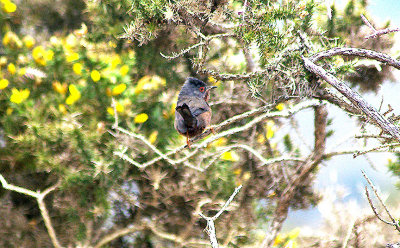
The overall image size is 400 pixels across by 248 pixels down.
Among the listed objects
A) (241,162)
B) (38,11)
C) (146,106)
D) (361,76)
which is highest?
(38,11)

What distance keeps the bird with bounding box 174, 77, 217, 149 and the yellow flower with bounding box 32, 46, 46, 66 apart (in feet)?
4.63

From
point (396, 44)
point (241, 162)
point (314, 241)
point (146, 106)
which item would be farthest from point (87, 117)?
point (396, 44)

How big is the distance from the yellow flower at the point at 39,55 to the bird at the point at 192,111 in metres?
1.41

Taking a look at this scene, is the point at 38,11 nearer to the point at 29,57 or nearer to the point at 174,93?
the point at 29,57

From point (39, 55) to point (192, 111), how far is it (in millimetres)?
1618

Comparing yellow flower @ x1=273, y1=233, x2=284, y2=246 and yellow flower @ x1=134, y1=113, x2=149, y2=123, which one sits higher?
yellow flower @ x1=134, y1=113, x2=149, y2=123

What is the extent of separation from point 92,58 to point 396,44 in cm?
278

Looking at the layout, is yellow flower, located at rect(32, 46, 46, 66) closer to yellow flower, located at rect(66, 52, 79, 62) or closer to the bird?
yellow flower, located at rect(66, 52, 79, 62)

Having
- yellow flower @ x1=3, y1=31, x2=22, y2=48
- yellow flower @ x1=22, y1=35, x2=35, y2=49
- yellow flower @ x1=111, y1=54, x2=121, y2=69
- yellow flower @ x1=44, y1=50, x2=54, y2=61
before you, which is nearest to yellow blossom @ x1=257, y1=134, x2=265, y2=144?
yellow flower @ x1=111, y1=54, x2=121, y2=69

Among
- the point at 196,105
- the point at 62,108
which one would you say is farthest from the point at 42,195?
the point at 196,105

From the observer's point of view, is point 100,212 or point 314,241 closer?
point 100,212

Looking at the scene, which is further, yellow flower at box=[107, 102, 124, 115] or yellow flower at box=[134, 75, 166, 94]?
yellow flower at box=[134, 75, 166, 94]

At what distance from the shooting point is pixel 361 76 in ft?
12.3

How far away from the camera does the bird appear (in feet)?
8.80
